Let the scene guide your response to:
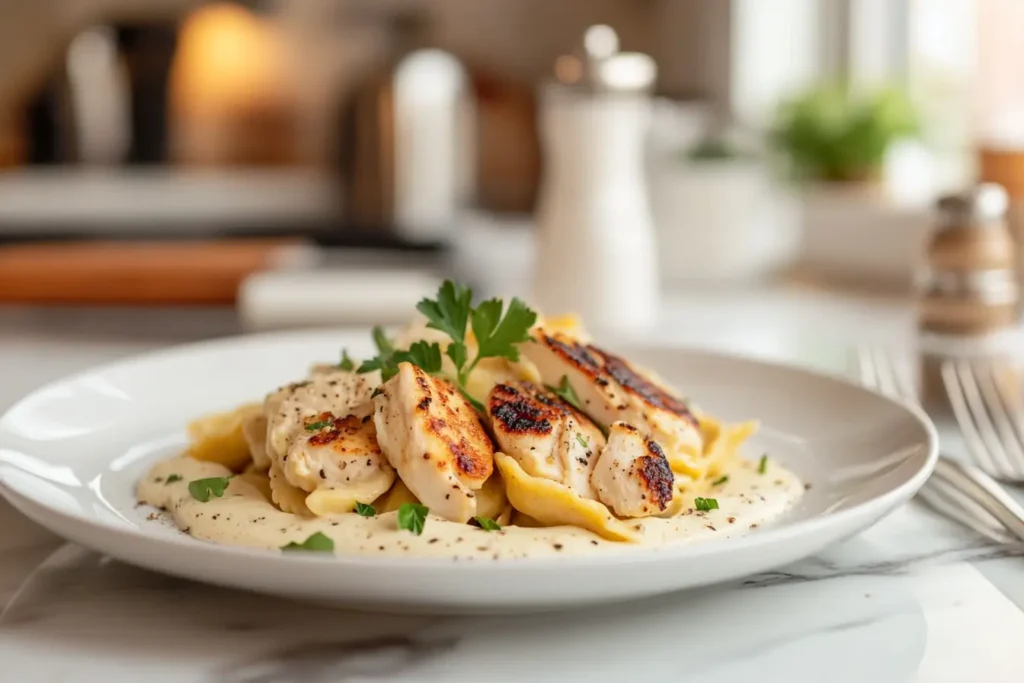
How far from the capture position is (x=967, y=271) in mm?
1711

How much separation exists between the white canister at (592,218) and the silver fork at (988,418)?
595 mm

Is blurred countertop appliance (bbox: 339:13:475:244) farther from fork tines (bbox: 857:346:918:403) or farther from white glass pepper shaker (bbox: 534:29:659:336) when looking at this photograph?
fork tines (bbox: 857:346:918:403)

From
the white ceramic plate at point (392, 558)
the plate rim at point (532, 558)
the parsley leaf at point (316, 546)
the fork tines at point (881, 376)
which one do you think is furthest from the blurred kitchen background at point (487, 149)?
the parsley leaf at point (316, 546)

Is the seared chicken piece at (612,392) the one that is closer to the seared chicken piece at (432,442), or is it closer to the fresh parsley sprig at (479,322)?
the fresh parsley sprig at (479,322)

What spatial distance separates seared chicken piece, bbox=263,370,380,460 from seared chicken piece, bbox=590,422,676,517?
0.23 metres

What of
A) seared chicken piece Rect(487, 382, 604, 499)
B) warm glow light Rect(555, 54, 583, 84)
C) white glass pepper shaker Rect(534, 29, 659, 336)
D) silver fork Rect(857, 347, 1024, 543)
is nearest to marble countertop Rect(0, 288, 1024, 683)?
silver fork Rect(857, 347, 1024, 543)

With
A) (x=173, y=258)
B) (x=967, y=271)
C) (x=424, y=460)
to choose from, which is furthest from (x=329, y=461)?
(x=173, y=258)

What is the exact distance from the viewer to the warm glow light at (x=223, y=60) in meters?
5.48

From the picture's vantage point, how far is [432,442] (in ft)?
3.10

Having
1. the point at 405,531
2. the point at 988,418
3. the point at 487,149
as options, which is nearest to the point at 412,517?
the point at 405,531

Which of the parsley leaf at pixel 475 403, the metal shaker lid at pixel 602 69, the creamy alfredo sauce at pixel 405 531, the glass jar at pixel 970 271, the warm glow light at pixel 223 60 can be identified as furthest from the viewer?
the warm glow light at pixel 223 60

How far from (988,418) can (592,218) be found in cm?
82

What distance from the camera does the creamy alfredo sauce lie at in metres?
0.87

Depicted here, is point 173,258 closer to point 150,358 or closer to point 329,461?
point 150,358
